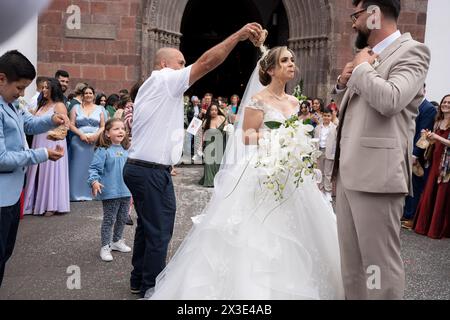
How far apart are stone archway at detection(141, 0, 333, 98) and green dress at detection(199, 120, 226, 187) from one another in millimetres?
3268

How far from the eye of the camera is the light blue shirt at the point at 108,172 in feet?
15.1

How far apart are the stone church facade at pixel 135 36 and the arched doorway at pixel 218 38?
7345 mm

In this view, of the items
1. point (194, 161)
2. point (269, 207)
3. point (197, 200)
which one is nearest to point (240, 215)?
point (269, 207)

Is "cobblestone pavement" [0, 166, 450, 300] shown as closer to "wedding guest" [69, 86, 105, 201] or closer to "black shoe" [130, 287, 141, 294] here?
"black shoe" [130, 287, 141, 294]

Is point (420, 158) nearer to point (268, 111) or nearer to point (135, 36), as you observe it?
point (268, 111)

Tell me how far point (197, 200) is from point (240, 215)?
4498 mm

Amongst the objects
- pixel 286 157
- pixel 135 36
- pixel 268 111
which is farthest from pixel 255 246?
pixel 135 36

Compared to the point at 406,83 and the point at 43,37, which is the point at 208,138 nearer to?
the point at 43,37

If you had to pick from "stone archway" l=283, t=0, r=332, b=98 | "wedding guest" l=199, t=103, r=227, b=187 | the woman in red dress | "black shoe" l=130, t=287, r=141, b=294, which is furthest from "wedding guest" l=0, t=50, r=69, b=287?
"stone archway" l=283, t=0, r=332, b=98

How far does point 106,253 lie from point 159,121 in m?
1.94

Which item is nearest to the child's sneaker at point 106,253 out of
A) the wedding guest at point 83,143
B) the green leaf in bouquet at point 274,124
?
the green leaf in bouquet at point 274,124

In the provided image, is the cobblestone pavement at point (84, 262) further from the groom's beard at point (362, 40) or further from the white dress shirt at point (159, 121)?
the groom's beard at point (362, 40)

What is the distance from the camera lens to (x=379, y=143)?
244 centimetres

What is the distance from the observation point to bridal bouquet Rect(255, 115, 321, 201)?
10.7ft
